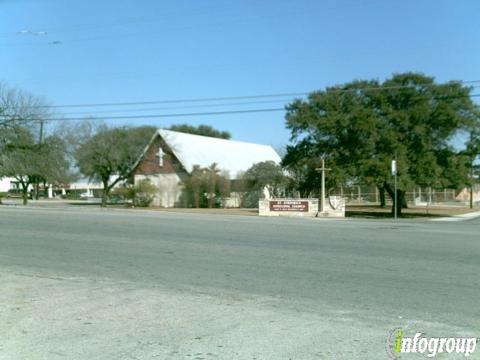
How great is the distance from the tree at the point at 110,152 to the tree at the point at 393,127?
18297mm

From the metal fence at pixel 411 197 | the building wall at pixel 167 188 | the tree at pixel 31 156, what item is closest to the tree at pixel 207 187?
the building wall at pixel 167 188

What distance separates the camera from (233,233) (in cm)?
1984

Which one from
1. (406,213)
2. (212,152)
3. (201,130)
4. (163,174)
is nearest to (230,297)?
(406,213)

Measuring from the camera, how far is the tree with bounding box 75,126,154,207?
51.4 meters

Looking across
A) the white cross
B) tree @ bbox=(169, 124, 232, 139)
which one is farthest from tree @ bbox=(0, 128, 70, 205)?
tree @ bbox=(169, 124, 232, 139)

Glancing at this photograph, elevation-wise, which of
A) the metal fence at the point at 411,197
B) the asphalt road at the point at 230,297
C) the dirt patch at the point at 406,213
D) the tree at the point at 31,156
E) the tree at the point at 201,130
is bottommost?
the asphalt road at the point at 230,297

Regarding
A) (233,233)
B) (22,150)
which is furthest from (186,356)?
(22,150)

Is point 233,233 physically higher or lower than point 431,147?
lower

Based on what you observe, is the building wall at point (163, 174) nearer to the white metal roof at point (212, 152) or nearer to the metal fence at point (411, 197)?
the white metal roof at point (212, 152)

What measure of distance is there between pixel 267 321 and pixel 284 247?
27.2 ft

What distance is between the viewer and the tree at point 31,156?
43.2 m

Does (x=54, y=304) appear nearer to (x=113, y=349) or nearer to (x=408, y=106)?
(x=113, y=349)

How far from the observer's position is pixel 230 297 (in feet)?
30.0

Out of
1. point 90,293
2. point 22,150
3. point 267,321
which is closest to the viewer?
point 267,321
